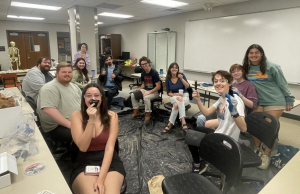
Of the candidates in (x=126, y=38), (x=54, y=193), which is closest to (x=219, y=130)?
(x=54, y=193)

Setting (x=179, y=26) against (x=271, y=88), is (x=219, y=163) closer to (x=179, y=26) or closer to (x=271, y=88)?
(x=271, y=88)

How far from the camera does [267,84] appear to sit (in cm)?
231

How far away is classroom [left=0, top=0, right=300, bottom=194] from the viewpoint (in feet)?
4.54

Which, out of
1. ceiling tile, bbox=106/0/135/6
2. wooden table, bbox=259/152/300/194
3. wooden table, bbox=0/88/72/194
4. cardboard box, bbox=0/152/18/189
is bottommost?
wooden table, bbox=259/152/300/194

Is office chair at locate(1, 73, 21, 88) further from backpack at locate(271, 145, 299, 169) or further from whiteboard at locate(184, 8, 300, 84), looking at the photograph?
backpack at locate(271, 145, 299, 169)

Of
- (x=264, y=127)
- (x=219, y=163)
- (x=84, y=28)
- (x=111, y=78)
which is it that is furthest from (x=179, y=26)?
(x=219, y=163)

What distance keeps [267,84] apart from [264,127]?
74 centimetres

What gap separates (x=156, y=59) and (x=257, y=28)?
10.9ft

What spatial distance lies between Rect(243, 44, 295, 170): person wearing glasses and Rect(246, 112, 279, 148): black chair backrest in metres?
0.48

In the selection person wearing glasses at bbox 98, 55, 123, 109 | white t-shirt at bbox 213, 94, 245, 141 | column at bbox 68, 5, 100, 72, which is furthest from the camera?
A: column at bbox 68, 5, 100, 72

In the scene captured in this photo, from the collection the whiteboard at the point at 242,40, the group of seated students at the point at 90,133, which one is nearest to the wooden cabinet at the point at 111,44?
the whiteboard at the point at 242,40

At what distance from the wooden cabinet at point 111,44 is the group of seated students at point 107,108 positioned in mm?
5466

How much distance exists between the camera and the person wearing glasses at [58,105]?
1.96 m

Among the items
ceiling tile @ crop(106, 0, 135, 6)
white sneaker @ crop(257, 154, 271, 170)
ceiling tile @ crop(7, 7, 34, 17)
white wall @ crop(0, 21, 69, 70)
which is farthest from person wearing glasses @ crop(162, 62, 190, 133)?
white wall @ crop(0, 21, 69, 70)
